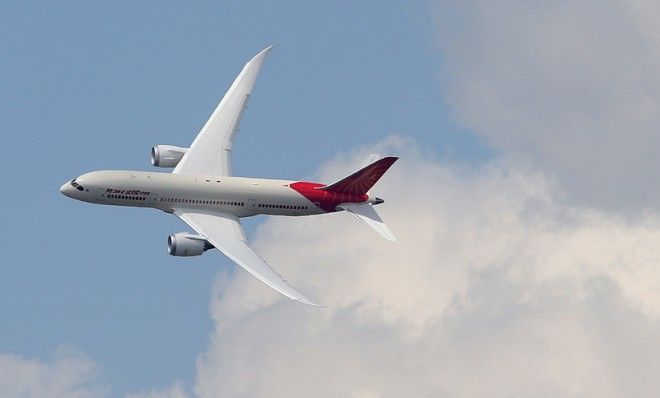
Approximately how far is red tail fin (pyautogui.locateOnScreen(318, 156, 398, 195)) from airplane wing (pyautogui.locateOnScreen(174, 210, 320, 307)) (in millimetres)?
12145

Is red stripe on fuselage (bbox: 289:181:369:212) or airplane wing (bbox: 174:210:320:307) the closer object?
airplane wing (bbox: 174:210:320:307)

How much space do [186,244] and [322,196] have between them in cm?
1792

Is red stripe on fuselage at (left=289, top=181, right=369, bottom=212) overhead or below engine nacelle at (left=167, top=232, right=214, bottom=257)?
overhead

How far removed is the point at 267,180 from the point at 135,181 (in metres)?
14.3

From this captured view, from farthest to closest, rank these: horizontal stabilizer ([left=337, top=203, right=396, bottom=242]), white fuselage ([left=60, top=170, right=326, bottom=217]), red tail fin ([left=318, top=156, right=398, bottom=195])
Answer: red tail fin ([left=318, top=156, right=398, bottom=195]), horizontal stabilizer ([left=337, top=203, right=396, bottom=242]), white fuselage ([left=60, top=170, right=326, bottom=217])

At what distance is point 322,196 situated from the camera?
652ft

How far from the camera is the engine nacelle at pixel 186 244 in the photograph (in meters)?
188

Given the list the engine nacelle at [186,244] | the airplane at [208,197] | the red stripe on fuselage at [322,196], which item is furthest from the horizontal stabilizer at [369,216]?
the engine nacelle at [186,244]

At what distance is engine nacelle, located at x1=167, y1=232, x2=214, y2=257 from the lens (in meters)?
188

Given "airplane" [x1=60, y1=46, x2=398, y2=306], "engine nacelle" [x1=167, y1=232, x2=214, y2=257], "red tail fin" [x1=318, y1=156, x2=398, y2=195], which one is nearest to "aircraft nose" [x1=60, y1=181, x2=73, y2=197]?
"airplane" [x1=60, y1=46, x2=398, y2=306]

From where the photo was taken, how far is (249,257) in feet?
616

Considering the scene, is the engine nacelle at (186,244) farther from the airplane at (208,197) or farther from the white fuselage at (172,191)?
the white fuselage at (172,191)

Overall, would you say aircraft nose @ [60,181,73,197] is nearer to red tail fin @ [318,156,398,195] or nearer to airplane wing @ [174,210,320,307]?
airplane wing @ [174,210,320,307]

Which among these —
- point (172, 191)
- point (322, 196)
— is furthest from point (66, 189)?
point (322, 196)
